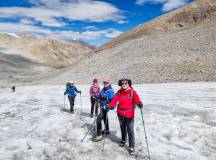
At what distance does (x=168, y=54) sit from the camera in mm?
48125

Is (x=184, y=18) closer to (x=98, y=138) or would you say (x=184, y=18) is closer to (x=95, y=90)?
(x=95, y=90)

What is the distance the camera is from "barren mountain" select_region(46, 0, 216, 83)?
39000 millimetres

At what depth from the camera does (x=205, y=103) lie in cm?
1532

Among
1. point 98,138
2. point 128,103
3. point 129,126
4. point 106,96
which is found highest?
point 106,96

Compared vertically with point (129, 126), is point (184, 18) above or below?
above

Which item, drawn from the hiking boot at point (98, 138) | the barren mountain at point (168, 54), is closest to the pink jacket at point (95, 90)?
the hiking boot at point (98, 138)

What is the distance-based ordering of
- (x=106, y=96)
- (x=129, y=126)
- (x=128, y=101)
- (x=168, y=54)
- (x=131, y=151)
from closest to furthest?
(x=131, y=151) < (x=128, y=101) < (x=129, y=126) < (x=106, y=96) < (x=168, y=54)

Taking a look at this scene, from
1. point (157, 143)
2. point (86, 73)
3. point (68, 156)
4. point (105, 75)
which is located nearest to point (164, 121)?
point (157, 143)

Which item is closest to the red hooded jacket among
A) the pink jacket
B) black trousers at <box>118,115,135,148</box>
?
black trousers at <box>118,115,135,148</box>

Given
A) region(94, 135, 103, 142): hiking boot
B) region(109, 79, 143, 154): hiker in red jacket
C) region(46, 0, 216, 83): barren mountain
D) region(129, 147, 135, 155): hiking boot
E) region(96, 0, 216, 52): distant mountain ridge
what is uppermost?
region(96, 0, 216, 52): distant mountain ridge

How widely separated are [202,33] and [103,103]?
153 ft

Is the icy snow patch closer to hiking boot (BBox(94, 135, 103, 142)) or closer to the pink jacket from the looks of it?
hiking boot (BBox(94, 135, 103, 142))

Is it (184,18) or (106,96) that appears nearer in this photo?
(106,96)

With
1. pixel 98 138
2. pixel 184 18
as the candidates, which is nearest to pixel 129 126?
pixel 98 138
